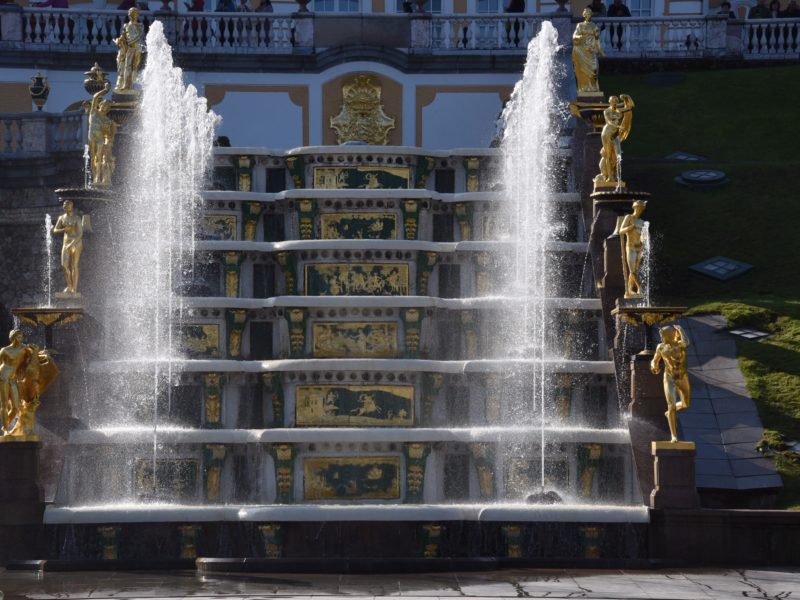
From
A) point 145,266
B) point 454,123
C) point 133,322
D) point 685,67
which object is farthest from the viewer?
point 685,67

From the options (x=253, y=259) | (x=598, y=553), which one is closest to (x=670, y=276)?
(x=253, y=259)

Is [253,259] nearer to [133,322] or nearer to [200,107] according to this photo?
[133,322]

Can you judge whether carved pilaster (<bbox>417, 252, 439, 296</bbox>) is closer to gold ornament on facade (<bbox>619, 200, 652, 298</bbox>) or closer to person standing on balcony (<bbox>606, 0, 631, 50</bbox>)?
gold ornament on facade (<bbox>619, 200, 652, 298</bbox>)

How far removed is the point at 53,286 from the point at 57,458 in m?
5.67

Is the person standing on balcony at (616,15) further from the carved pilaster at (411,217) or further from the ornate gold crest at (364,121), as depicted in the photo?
the carved pilaster at (411,217)

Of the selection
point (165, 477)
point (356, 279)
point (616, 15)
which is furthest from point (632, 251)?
point (616, 15)

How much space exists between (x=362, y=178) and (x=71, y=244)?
6975 mm

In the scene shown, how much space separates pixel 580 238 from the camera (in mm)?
27766

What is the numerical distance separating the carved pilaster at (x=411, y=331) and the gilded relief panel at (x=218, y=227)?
4.51m

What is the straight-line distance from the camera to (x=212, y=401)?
23.7 metres

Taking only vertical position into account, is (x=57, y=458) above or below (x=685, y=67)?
below

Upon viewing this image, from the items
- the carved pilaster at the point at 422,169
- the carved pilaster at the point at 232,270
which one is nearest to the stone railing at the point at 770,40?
the carved pilaster at the point at 422,169

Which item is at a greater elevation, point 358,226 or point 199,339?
point 358,226

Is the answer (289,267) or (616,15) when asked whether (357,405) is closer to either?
(289,267)
